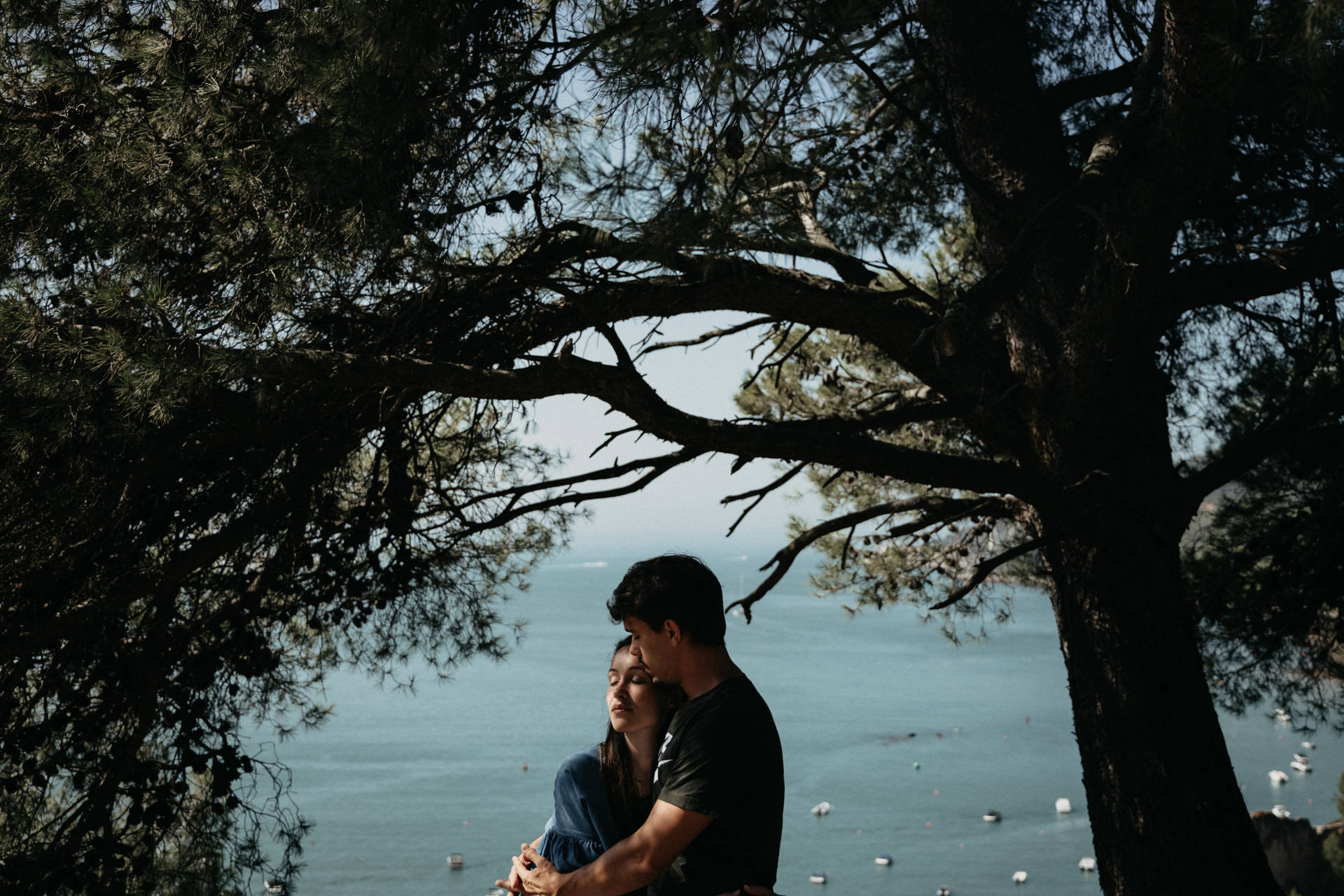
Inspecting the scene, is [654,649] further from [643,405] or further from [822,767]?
[822,767]

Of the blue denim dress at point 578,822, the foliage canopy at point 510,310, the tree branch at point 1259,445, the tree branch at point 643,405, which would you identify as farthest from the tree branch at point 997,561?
the blue denim dress at point 578,822

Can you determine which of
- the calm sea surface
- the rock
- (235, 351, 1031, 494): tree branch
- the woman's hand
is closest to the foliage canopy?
(235, 351, 1031, 494): tree branch

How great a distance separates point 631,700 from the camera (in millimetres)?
1649

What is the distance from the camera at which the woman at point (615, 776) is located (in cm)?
160

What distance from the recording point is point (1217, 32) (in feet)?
6.73

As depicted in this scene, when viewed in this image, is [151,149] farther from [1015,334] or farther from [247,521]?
[1015,334]

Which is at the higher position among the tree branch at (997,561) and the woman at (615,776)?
the tree branch at (997,561)

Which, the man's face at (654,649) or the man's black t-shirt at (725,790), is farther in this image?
the man's face at (654,649)

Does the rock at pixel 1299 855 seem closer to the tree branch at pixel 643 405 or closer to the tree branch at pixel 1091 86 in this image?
the tree branch at pixel 1091 86

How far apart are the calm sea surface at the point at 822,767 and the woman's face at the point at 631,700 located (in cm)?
1037

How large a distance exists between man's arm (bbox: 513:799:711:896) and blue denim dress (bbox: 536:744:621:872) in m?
0.06

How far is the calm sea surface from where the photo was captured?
1697 cm

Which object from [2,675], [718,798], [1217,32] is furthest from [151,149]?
[1217,32]

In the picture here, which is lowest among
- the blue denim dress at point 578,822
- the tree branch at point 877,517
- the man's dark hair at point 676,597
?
the blue denim dress at point 578,822
